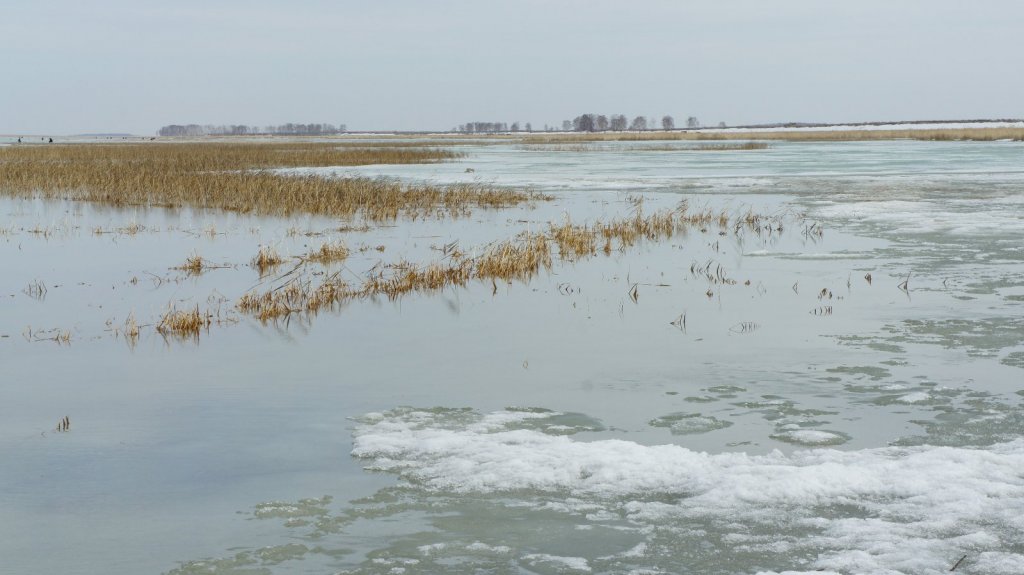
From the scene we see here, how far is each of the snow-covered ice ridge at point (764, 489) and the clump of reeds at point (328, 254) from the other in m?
9.56

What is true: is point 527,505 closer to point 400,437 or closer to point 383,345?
point 400,437

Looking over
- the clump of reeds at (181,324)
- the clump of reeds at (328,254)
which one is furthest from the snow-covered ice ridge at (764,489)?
the clump of reeds at (328,254)

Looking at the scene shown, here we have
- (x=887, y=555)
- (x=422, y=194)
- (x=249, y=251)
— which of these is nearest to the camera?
(x=887, y=555)

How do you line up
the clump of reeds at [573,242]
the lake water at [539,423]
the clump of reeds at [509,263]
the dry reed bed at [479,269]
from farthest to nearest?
the clump of reeds at [573,242] < the clump of reeds at [509,263] < the dry reed bed at [479,269] < the lake water at [539,423]

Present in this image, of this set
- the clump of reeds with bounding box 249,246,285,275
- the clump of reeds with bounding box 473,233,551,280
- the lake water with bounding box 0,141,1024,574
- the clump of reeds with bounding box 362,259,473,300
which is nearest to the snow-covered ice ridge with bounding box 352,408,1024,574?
the lake water with bounding box 0,141,1024,574

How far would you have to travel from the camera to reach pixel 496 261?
15.2m

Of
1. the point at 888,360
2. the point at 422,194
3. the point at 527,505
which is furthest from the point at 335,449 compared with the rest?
the point at 422,194

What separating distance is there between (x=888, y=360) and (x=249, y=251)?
A: 12116 mm

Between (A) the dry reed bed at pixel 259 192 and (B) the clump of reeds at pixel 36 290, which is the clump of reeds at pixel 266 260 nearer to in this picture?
(B) the clump of reeds at pixel 36 290

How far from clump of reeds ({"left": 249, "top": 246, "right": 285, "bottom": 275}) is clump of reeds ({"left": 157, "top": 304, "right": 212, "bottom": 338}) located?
4.50 m

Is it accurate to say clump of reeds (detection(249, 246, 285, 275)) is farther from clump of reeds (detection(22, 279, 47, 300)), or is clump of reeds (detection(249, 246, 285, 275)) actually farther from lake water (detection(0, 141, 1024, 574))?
clump of reeds (detection(22, 279, 47, 300))

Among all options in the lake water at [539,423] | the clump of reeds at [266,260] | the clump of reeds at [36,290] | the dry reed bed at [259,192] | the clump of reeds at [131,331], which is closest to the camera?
the lake water at [539,423]

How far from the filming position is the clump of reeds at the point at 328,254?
54.1ft

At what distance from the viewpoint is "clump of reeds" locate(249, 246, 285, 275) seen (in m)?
16.0
